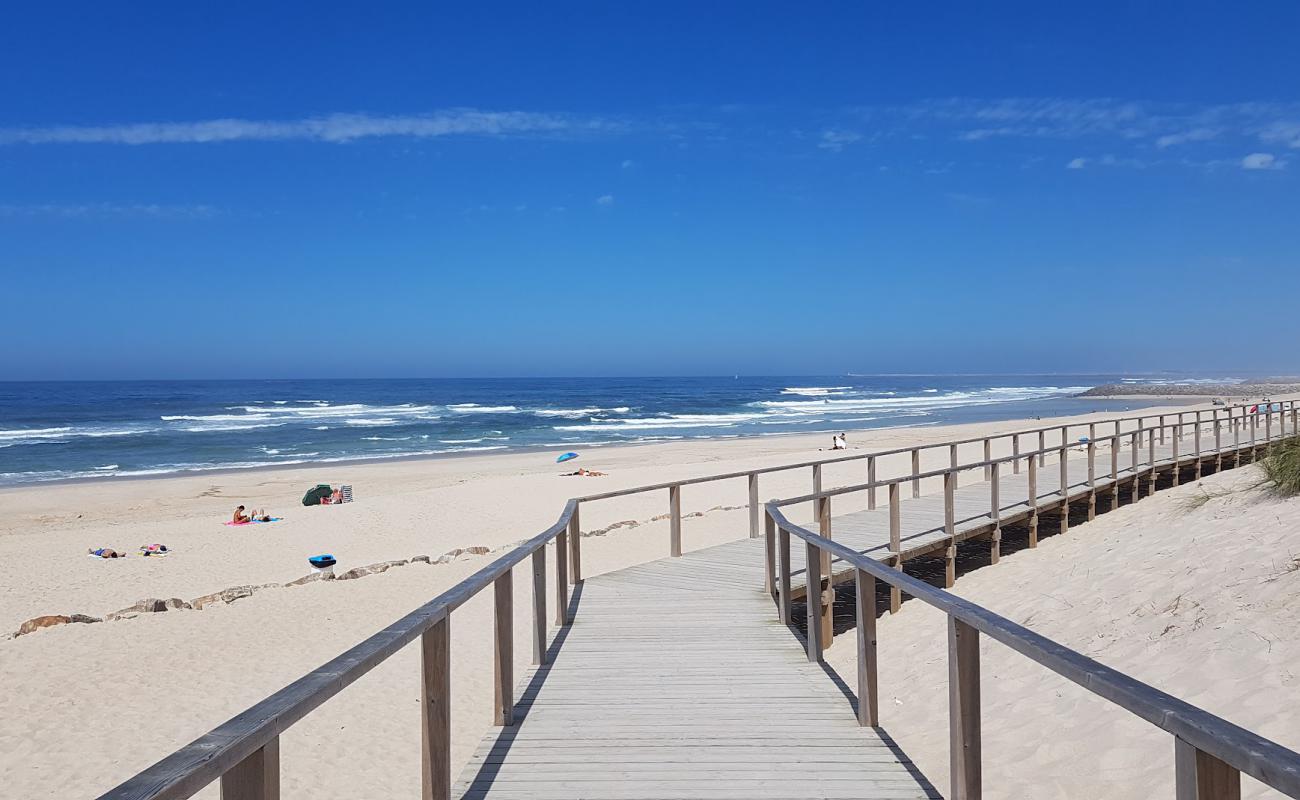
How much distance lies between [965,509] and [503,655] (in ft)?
32.2

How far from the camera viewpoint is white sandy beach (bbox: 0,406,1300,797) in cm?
562

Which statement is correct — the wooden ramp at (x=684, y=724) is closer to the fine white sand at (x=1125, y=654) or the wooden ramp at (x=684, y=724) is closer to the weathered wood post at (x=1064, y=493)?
the fine white sand at (x=1125, y=654)

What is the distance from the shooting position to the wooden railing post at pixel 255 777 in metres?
1.94

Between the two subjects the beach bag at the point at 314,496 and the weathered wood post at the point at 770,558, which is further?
the beach bag at the point at 314,496

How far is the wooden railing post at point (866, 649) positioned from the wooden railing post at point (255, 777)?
121 inches

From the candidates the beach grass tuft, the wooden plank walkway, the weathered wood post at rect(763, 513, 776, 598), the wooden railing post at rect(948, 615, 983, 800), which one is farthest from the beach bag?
the wooden railing post at rect(948, 615, 983, 800)

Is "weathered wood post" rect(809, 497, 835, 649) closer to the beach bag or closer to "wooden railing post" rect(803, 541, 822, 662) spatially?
"wooden railing post" rect(803, 541, 822, 662)

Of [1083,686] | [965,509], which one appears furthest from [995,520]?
[1083,686]

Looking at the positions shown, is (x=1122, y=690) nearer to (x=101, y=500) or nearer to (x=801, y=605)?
(x=801, y=605)

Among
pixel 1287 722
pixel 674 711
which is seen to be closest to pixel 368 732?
pixel 674 711

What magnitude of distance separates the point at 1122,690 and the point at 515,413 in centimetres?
6918

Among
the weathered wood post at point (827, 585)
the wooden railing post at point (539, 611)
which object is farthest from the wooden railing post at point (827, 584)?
the wooden railing post at point (539, 611)

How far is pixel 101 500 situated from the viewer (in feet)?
82.5

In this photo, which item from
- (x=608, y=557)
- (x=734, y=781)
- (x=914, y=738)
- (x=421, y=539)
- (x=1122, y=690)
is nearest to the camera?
(x=1122, y=690)
